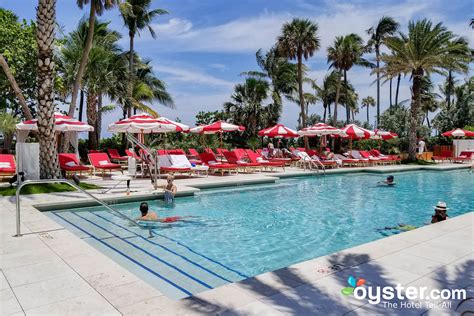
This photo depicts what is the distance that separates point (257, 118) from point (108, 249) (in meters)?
24.2

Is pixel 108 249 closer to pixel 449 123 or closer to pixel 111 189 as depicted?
pixel 111 189

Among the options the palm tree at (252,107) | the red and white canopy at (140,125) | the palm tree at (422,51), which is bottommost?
the red and white canopy at (140,125)

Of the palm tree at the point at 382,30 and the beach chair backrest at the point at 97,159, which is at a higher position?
the palm tree at the point at 382,30

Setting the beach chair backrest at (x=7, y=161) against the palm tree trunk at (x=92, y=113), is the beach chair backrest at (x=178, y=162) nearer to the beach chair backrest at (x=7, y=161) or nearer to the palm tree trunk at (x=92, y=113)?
the beach chair backrest at (x=7, y=161)

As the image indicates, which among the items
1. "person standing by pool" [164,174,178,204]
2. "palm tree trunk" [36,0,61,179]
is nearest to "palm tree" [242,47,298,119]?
"palm tree trunk" [36,0,61,179]

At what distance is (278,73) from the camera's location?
108 feet

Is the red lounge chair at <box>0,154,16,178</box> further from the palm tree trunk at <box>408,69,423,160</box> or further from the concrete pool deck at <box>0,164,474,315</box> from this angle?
the palm tree trunk at <box>408,69,423,160</box>

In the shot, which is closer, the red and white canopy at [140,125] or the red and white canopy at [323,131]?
the red and white canopy at [140,125]

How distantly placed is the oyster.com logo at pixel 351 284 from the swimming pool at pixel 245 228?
68.7 inches

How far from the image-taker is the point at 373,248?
489 cm

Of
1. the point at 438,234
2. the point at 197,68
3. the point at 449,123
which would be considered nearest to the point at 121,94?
the point at 197,68

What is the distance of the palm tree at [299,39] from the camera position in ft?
89.7

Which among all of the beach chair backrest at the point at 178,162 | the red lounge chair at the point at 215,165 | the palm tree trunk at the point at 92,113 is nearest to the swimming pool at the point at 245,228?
the red lounge chair at the point at 215,165

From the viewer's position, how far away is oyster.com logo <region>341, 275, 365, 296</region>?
3495 millimetres
